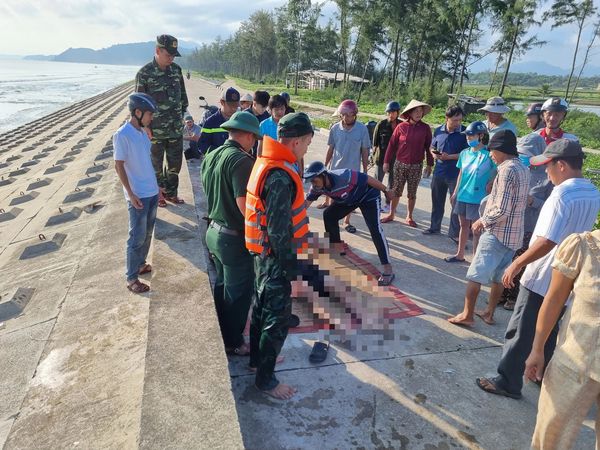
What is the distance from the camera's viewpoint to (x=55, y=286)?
482cm

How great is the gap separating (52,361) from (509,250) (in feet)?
12.3

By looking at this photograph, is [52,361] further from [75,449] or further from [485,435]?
[485,435]

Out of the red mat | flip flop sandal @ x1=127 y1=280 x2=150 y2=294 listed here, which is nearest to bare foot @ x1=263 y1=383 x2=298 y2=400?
the red mat

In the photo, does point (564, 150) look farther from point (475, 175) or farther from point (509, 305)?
point (475, 175)

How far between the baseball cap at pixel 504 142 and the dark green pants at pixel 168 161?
3.59m

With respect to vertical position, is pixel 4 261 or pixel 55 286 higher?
pixel 55 286

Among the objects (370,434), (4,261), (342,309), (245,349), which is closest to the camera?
(370,434)

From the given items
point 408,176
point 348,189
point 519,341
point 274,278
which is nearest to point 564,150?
point 519,341

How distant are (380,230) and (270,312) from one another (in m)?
2.10

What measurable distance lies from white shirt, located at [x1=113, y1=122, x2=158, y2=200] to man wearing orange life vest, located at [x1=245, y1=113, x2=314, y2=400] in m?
1.57

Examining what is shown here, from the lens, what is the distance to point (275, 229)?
92.0 inches

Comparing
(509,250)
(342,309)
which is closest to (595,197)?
(509,250)

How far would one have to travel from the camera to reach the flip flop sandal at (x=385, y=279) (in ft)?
14.0

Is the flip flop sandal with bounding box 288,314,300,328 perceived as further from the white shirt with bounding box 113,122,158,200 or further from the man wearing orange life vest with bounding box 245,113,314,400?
the white shirt with bounding box 113,122,158,200
